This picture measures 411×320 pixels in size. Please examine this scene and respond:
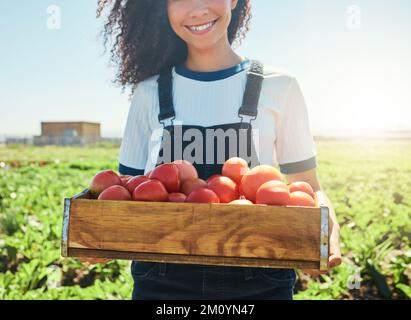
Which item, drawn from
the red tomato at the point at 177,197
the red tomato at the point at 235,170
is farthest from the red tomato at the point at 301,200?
the red tomato at the point at 177,197

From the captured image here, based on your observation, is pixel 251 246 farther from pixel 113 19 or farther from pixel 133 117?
pixel 113 19

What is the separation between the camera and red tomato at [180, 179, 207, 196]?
1622mm

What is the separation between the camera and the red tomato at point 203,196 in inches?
58.1

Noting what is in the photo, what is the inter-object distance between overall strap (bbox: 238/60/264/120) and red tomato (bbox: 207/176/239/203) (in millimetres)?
355

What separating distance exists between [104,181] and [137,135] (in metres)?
0.44

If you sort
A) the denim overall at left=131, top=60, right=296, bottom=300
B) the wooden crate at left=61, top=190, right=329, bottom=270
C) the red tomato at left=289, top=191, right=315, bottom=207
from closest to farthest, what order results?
the wooden crate at left=61, top=190, right=329, bottom=270
the red tomato at left=289, top=191, right=315, bottom=207
the denim overall at left=131, top=60, right=296, bottom=300

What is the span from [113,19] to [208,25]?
61 centimetres

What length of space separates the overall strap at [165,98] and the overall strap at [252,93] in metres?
0.28

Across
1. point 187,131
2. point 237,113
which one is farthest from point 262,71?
point 187,131

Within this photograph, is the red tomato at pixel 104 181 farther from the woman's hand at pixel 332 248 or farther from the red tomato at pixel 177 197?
the woman's hand at pixel 332 248

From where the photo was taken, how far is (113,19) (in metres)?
2.30

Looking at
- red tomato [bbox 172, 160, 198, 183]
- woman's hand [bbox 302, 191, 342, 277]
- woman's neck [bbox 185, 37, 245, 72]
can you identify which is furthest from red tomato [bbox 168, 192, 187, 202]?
woman's neck [bbox 185, 37, 245, 72]

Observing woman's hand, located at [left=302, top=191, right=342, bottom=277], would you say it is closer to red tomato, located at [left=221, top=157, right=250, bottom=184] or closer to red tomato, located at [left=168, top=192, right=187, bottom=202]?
red tomato, located at [left=221, top=157, right=250, bottom=184]

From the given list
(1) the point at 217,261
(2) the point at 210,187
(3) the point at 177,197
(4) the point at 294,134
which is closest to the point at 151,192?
(3) the point at 177,197
